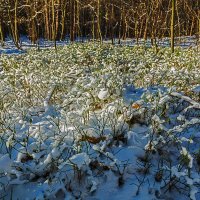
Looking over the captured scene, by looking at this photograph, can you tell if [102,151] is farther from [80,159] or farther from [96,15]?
[96,15]

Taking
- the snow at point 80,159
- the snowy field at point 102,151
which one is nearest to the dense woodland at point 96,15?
the snowy field at point 102,151

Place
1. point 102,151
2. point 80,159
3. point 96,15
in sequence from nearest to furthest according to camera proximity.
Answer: point 80,159 < point 102,151 < point 96,15

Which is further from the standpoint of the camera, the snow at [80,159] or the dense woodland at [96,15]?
the dense woodland at [96,15]

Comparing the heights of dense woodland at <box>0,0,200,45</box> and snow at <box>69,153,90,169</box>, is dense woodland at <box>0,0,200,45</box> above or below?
above

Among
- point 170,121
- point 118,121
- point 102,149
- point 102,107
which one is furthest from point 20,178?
point 170,121

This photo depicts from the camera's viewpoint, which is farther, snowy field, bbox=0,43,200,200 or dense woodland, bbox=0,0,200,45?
dense woodland, bbox=0,0,200,45

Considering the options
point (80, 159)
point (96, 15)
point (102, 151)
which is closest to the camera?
point (80, 159)

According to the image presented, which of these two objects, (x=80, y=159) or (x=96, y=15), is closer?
(x=80, y=159)

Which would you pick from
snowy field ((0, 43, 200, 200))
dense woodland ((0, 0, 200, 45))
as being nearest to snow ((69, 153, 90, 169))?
snowy field ((0, 43, 200, 200))

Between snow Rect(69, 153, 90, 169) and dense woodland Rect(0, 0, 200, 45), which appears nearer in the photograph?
snow Rect(69, 153, 90, 169)

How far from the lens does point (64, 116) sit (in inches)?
186

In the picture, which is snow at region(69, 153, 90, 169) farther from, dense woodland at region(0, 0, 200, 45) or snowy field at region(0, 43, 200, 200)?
dense woodland at region(0, 0, 200, 45)

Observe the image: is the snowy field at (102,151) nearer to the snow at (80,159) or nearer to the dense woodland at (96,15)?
the snow at (80,159)

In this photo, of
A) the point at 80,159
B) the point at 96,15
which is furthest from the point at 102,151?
the point at 96,15
